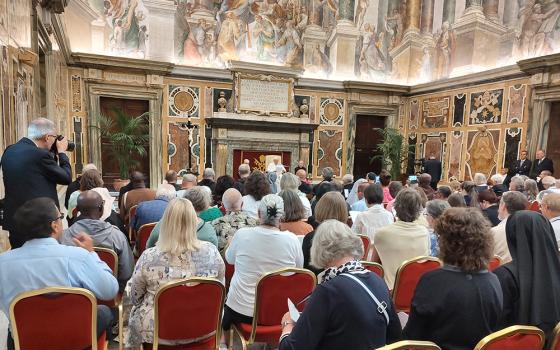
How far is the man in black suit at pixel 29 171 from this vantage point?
289cm

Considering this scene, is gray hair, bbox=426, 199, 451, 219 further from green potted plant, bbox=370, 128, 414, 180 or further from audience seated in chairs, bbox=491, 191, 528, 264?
green potted plant, bbox=370, 128, 414, 180

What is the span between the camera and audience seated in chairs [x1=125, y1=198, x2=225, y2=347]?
7.49 feet

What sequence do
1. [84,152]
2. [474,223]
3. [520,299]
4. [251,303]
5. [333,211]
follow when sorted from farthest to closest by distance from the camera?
Answer: [84,152] → [333,211] → [251,303] → [520,299] → [474,223]

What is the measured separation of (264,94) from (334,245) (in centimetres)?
1062

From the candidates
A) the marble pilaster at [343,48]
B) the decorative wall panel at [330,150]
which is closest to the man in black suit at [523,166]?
the decorative wall panel at [330,150]

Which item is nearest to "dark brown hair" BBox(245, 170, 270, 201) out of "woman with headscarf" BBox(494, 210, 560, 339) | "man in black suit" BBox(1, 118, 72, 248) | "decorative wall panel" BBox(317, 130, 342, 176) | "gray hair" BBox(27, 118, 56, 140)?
"man in black suit" BBox(1, 118, 72, 248)

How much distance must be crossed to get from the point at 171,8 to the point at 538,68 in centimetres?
993

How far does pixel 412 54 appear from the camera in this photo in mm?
12992

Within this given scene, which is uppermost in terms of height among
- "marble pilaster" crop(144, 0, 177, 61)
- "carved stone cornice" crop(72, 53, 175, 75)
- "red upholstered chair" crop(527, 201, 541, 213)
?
"marble pilaster" crop(144, 0, 177, 61)

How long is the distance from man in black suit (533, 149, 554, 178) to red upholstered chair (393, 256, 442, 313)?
297 inches

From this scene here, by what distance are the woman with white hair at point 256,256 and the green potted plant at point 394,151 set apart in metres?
10.5

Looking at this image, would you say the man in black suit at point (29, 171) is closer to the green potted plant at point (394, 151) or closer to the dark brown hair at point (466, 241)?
the dark brown hair at point (466, 241)

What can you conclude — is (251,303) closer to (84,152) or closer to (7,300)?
(7,300)

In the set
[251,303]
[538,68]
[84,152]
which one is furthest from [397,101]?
[251,303]
